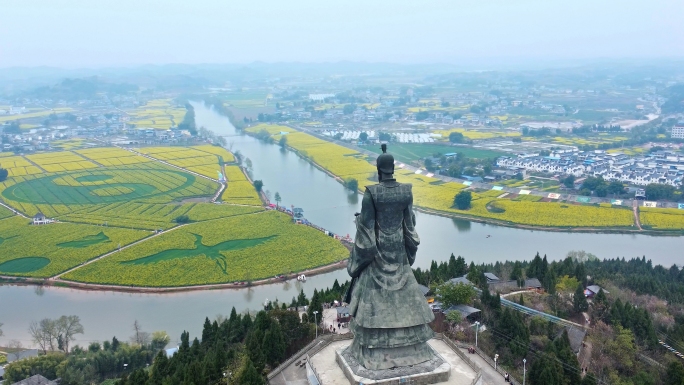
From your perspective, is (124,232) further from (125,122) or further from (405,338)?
(125,122)

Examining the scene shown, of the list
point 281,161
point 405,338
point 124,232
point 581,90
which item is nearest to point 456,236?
point 124,232

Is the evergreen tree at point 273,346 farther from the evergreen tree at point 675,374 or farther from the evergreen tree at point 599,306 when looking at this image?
the evergreen tree at point 599,306

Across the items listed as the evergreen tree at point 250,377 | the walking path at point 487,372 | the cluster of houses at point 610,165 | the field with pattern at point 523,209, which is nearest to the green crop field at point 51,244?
the evergreen tree at point 250,377

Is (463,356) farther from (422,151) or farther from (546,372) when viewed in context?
(422,151)

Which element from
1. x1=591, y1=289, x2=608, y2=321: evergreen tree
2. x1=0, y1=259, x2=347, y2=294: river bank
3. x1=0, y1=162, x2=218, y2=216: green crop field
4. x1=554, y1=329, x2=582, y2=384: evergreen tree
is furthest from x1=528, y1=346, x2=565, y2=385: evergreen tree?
x1=0, y1=162, x2=218, y2=216: green crop field

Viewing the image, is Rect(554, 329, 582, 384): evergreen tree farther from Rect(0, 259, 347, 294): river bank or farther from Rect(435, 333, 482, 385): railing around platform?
Rect(0, 259, 347, 294): river bank

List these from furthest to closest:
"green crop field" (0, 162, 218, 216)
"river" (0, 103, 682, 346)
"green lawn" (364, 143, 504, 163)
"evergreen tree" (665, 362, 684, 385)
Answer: "green lawn" (364, 143, 504, 163)
"green crop field" (0, 162, 218, 216)
"river" (0, 103, 682, 346)
"evergreen tree" (665, 362, 684, 385)
